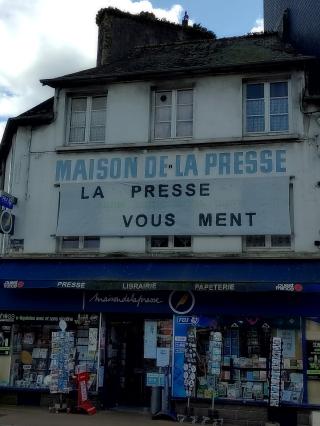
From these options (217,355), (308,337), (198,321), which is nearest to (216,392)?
(217,355)

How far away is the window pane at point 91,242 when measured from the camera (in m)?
12.6

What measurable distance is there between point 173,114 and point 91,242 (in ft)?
12.0

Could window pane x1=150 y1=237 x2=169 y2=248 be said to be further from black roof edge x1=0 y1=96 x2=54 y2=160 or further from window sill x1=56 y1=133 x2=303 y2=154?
black roof edge x1=0 y1=96 x2=54 y2=160

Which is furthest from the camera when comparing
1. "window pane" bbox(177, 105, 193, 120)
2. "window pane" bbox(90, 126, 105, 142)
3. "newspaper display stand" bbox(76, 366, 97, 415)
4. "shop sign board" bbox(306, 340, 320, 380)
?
"window pane" bbox(90, 126, 105, 142)

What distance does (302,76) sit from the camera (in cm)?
1201

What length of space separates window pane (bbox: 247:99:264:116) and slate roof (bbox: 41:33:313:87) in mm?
809

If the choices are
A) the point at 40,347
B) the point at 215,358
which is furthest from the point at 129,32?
the point at 215,358

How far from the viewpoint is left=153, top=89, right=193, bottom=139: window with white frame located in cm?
1270

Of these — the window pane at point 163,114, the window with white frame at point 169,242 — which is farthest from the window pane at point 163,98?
the window with white frame at point 169,242

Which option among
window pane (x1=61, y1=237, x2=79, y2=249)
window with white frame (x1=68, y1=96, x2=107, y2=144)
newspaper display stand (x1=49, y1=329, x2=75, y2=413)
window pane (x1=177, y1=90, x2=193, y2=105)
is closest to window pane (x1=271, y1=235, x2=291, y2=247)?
window pane (x1=177, y1=90, x2=193, y2=105)

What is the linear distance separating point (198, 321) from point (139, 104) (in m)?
5.36

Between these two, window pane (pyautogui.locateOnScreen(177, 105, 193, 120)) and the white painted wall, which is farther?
window pane (pyautogui.locateOnScreen(177, 105, 193, 120))

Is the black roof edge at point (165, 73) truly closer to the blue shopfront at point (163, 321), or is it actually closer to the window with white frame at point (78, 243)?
the window with white frame at point (78, 243)

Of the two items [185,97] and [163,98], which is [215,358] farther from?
[163,98]
